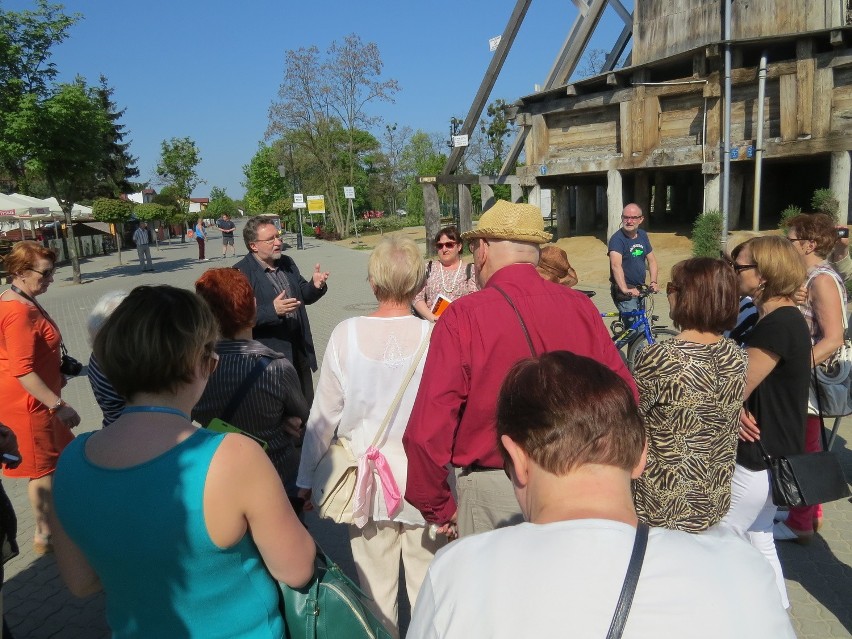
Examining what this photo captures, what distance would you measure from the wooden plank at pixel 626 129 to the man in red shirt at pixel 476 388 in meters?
15.7

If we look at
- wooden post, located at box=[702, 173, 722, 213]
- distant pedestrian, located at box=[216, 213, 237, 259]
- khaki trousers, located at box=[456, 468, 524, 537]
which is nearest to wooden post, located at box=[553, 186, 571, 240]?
wooden post, located at box=[702, 173, 722, 213]

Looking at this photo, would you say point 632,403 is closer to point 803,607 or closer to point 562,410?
point 562,410

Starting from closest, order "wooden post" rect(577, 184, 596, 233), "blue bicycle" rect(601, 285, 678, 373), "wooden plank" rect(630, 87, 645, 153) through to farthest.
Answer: "blue bicycle" rect(601, 285, 678, 373), "wooden plank" rect(630, 87, 645, 153), "wooden post" rect(577, 184, 596, 233)

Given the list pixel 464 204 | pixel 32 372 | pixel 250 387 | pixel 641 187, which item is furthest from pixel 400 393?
pixel 464 204

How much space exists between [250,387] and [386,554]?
98 centimetres

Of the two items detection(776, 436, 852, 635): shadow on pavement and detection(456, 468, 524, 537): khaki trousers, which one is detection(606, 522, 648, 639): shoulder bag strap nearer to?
detection(456, 468, 524, 537): khaki trousers

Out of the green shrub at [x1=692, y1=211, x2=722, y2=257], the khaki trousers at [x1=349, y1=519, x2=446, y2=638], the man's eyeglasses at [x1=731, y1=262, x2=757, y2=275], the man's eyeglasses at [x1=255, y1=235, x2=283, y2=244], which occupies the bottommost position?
the khaki trousers at [x1=349, y1=519, x2=446, y2=638]

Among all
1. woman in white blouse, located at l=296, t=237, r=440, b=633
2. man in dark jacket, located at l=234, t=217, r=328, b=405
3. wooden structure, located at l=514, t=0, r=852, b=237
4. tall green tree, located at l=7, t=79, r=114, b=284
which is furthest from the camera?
tall green tree, located at l=7, t=79, r=114, b=284

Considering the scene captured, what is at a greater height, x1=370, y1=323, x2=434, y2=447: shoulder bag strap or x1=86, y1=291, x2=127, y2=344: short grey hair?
x1=86, y1=291, x2=127, y2=344: short grey hair

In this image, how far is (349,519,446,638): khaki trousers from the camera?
2.86m

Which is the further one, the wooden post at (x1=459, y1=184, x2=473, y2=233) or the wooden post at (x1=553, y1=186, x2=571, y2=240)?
the wooden post at (x1=459, y1=184, x2=473, y2=233)

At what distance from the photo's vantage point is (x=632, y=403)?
4.37ft

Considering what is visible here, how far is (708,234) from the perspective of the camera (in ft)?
47.0

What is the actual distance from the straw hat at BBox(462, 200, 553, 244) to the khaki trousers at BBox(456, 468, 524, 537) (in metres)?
0.97
